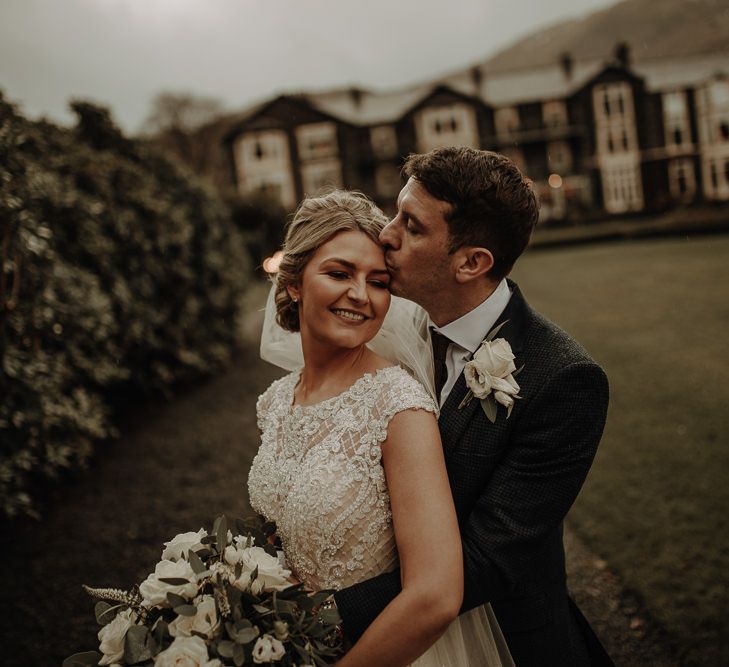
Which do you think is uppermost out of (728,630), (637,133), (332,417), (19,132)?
(637,133)

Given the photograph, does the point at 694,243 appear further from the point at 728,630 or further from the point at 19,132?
the point at 19,132

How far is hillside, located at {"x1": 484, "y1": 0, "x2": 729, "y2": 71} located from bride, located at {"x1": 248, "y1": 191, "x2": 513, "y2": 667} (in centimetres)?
7311

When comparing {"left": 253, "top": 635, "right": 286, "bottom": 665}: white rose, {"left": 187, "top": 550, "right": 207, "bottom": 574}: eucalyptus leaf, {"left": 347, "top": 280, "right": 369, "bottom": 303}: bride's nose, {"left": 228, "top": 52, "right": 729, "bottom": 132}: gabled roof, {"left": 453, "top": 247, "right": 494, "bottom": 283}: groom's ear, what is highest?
{"left": 228, "top": 52, "right": 729, "bottom": 132}: gabled roof

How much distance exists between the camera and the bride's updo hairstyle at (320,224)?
7.88ft

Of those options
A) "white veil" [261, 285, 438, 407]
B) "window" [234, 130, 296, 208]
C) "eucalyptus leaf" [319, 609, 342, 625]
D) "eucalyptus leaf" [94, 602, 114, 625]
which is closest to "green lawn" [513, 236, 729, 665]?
"white veil" [261, 285, 438, 407]

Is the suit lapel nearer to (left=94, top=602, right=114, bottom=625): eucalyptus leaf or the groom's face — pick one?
the groom's face

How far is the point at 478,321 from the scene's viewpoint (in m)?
2.39

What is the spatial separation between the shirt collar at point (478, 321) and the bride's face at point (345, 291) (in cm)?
A: 32

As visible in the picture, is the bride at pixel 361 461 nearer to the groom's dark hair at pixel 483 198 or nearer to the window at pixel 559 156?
the groom's dark hair at pixel 483 198

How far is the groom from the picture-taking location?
1.97 metres

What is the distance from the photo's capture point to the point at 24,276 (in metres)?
4.74

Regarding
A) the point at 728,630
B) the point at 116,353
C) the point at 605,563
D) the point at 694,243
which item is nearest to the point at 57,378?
the point at 116,353

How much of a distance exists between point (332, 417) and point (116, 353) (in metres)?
4.96

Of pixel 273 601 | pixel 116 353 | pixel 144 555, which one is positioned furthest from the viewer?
pixel 116 353
